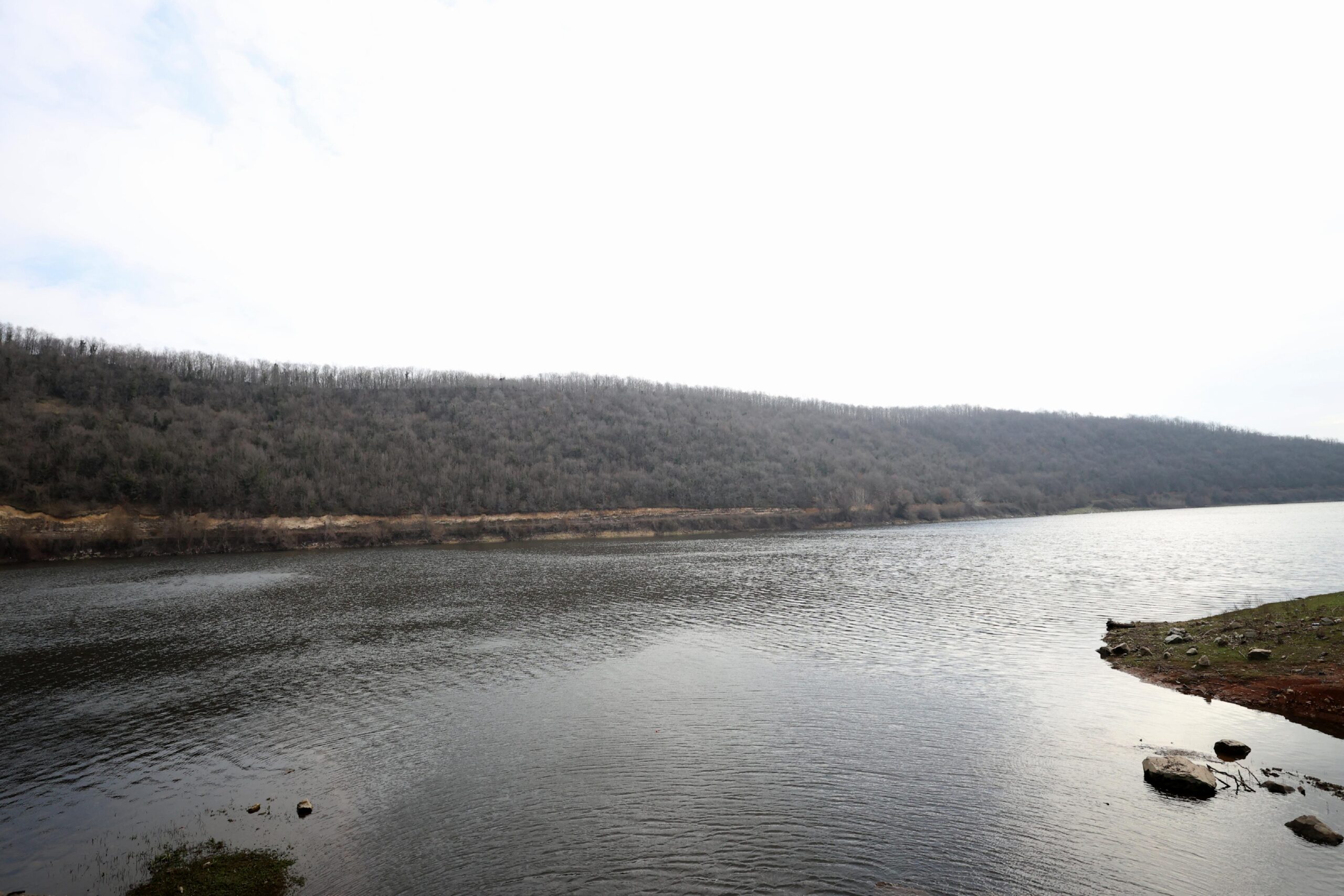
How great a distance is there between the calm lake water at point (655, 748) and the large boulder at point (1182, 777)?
0.81ft

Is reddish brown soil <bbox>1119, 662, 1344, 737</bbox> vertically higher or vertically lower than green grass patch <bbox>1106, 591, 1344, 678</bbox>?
lower

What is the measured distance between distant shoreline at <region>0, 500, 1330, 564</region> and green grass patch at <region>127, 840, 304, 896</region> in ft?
260

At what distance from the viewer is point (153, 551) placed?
241 feet

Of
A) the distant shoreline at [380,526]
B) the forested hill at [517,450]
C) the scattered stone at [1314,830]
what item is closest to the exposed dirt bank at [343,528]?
the distant shoreline at [380,526]

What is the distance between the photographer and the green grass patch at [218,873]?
8406mm

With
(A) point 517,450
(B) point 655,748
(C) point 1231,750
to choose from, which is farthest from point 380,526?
(C) point 1231,750

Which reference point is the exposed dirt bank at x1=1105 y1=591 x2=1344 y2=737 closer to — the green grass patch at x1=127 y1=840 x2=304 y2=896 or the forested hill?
the green grass patch at x1=127 y1=840 x2=304 y2=896

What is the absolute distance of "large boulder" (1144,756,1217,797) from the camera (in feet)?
33.7

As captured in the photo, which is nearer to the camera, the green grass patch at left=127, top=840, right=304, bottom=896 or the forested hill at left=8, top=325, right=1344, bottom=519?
the green grass patch at left=127, top=840, right=304, bottom=896

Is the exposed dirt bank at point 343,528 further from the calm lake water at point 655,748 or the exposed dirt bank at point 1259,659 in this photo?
the exposed dirt bank at point 1259,659

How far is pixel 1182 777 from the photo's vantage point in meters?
10.4

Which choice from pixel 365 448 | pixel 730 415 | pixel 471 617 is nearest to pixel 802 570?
pixel 471 617

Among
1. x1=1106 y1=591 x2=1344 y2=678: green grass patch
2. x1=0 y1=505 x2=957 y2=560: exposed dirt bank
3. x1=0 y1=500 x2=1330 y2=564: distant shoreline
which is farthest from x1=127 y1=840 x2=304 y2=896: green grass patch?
x1=0 y1=505 x2=957 y2=560: exposed dirt bank

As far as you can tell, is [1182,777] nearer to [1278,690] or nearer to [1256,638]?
Answer: [1278,690]
